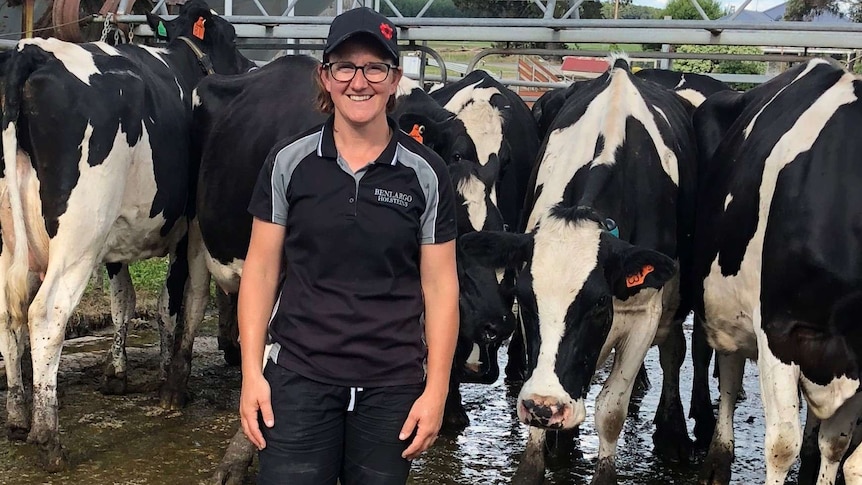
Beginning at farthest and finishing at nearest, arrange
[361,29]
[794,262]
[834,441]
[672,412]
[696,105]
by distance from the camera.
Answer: [696,105] < [672,412] < [834,441] < [794,262] < [361,29]

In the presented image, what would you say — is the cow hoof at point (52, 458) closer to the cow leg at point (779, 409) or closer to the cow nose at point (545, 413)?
the cow nose at point (545, 413)

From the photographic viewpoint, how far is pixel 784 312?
4254 mm

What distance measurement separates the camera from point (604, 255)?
436 cm

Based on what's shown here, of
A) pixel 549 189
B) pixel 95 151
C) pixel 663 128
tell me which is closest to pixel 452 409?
pixel 549 189

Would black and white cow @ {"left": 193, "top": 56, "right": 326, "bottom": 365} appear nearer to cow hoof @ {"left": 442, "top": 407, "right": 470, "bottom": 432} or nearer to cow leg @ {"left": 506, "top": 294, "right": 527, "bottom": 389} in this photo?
cow hoof @ {"left": 442, "top": 407, "right": 470, "bottom": 432}

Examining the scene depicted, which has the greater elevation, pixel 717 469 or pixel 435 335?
pixel 435 335

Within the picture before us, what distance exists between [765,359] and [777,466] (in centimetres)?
49

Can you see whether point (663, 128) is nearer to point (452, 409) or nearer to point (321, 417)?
point (452, 409)

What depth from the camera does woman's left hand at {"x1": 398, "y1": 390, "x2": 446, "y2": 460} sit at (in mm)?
2842

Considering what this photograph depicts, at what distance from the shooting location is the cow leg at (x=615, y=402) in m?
4.93

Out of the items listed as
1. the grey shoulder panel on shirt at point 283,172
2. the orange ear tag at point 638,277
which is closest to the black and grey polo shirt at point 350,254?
the grey shoulder panel on shirt at point 283,172

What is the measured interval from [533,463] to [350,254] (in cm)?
252

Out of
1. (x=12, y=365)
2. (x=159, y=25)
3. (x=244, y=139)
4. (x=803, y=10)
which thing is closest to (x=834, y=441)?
(x=244, y=139)

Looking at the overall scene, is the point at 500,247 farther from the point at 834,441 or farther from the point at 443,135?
the point at 834,441
